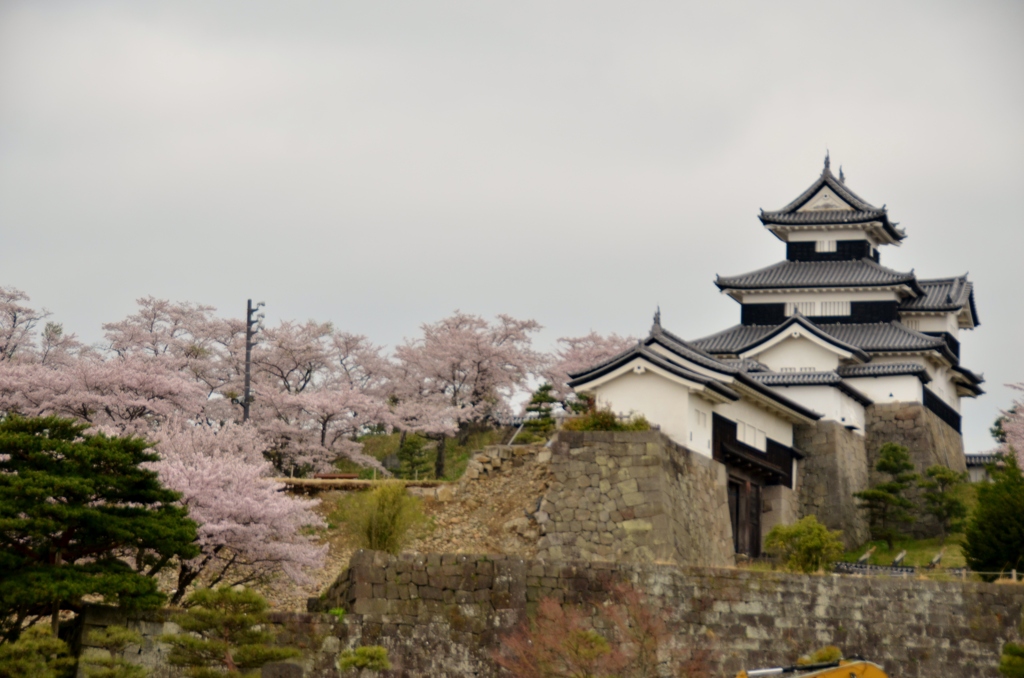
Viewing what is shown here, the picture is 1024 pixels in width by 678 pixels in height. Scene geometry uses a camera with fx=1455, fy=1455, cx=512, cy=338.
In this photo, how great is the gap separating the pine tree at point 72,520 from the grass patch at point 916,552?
67.5ft

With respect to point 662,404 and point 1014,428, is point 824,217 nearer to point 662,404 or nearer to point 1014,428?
point 1014,428

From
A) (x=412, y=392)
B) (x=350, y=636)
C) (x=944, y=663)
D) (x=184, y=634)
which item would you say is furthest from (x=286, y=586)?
(x=412, y=392)

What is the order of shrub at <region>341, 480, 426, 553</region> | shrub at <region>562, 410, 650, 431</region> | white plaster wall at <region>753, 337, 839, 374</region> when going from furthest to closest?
1. white plaster wall at <region>753, 337, 839, 374</region>
2. shrub at <region>562, 410, 650, 431</region>
3. shrub at <region>341, 480, 426, 553</region>

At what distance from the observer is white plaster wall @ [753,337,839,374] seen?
42719 millimetres

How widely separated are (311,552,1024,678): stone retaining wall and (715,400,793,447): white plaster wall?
8.03 meters

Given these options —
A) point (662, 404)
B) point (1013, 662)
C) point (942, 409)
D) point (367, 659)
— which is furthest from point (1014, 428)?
point (367, 659)

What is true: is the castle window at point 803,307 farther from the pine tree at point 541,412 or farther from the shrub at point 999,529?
the shrub at point 999,529

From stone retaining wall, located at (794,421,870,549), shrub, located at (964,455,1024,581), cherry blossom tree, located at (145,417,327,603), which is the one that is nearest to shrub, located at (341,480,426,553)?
cherry blossom tree, located at (145,417,327,603)

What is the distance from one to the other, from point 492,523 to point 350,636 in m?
8.16

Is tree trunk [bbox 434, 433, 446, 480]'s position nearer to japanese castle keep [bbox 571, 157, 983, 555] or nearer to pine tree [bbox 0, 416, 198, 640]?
japanese castle keep [bbox 571, 157, 983, 555]

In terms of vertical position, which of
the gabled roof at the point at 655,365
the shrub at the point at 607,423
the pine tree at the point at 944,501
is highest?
the gabled roof at the point at 655,365

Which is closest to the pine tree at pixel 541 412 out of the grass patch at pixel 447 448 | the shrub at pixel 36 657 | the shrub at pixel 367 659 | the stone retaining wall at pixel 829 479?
the grass patch at pixel 447 448

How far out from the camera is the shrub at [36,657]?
822 inches

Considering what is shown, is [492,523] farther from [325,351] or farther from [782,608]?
[325,351]
